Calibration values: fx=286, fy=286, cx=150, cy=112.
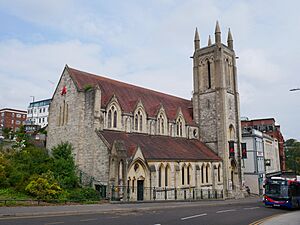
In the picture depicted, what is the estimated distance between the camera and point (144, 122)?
120 feet

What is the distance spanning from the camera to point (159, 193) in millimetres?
30453

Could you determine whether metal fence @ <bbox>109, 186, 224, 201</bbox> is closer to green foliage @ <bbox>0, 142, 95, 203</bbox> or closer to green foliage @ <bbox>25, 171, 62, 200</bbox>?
green foliage @ <bbox>0, 142, 95, 203</bbox>

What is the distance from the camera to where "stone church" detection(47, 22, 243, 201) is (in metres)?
28.6

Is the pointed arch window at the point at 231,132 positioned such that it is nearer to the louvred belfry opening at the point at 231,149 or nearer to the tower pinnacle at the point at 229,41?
the louvred belfry opening at the point at 231,149

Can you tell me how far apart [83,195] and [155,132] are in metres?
15.5

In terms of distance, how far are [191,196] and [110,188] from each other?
12.6 meters

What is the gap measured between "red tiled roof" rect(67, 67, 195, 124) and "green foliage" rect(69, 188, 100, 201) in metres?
10.3

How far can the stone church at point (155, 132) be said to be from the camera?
1128 inches

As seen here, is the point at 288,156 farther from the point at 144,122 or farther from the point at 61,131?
the point at 61,131

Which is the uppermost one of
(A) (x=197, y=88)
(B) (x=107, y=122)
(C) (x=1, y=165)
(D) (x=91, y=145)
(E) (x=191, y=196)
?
(A) (x=197, y=88)

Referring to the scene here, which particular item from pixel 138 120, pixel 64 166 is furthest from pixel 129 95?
pixel 64 166

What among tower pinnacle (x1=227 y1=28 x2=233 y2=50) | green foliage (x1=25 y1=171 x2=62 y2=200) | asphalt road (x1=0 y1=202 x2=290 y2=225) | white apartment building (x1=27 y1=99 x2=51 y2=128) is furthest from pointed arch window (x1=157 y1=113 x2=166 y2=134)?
white apartment building (x1=27 y1=99 x2=51 y2=128)

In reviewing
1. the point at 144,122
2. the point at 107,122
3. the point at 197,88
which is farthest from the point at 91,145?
the point at 197,88

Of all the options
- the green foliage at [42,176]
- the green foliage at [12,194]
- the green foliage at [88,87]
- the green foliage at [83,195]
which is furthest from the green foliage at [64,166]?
the green foliage at [88,87]
